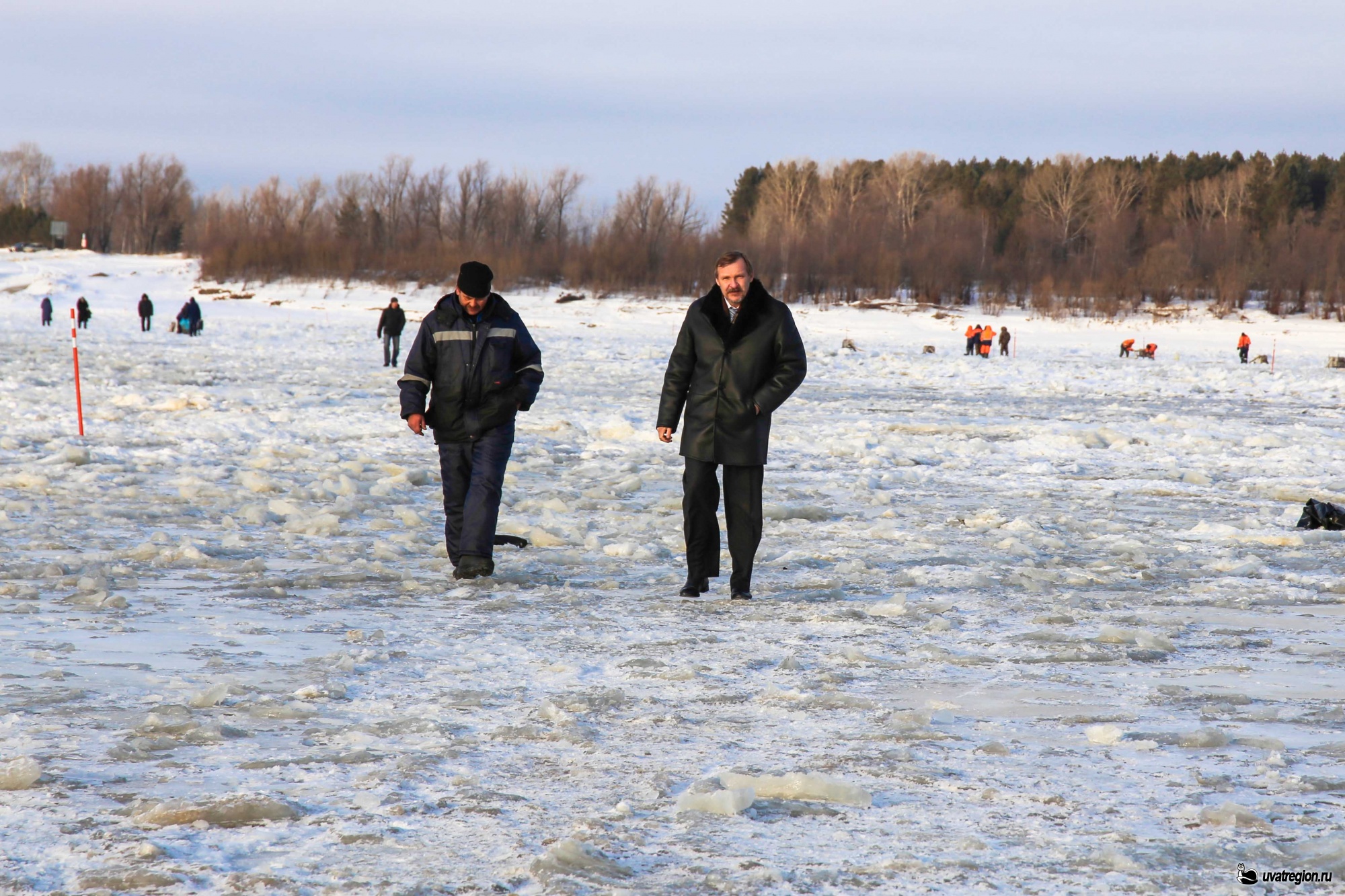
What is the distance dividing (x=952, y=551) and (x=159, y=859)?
18.3ft

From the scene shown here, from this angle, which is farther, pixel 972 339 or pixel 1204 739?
pixel 972 339

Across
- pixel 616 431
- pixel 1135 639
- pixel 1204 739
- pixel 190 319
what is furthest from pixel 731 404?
pixel 190 319

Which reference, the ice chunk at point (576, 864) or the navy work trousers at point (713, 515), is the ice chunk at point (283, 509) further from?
the ice chunk at point (576, 864)

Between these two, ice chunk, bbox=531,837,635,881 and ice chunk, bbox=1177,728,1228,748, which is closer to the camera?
ice chunk, bbox=531,837,635,881

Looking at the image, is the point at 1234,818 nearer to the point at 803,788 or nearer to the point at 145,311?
the point at 803,788

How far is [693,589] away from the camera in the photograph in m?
6.28

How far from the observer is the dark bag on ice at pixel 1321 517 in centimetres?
854

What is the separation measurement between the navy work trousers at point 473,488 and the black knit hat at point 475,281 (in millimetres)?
713

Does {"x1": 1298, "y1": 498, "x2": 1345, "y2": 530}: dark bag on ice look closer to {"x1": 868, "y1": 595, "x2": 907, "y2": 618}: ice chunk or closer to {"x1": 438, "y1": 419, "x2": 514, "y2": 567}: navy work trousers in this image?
{"x1": 868, "y1": 595, "x2": 907, "y2": 618}: ice chunk

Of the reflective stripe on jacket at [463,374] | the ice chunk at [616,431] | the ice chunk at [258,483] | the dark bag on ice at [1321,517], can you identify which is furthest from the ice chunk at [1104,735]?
the ice chunk at [616,431]

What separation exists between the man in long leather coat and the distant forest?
62.2 meters

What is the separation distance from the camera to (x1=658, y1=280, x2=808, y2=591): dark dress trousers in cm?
621

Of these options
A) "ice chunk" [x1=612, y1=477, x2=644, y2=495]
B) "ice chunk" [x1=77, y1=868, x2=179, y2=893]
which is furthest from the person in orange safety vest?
"ice chunk" [x1=77, y1=868, x2=179, y2=893]

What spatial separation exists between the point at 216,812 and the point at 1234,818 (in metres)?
2.59
